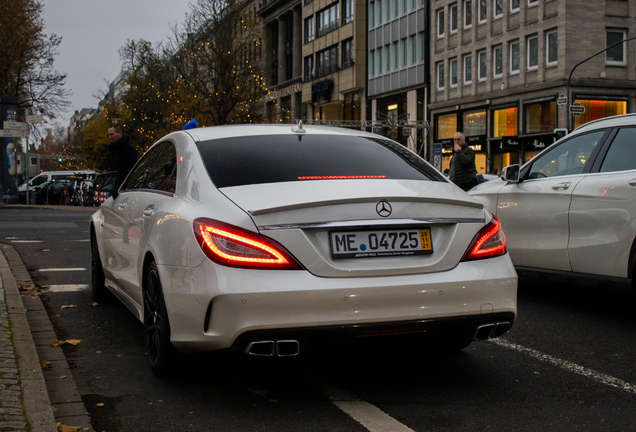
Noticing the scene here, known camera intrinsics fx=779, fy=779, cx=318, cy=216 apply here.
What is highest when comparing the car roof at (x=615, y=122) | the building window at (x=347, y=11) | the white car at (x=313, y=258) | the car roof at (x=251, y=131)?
the building window at (x=347, y=11)

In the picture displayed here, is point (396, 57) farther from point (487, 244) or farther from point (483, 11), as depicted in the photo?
point (487, 244)

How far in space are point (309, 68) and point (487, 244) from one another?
211 feet

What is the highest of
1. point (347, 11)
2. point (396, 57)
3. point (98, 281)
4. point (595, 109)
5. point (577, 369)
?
point (347, 11)

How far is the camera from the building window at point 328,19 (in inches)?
2418

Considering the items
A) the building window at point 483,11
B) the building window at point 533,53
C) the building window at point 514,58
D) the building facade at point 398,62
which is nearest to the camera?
the building window at point 533,53

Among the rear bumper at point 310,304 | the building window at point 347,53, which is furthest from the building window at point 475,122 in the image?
the rear bumper at point 310,304

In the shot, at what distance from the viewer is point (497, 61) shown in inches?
1725

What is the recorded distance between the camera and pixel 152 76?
208 feet

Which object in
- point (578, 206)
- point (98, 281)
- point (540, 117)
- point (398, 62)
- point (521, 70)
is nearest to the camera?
point (578, 206)

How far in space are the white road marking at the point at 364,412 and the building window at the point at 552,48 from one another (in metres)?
37.3

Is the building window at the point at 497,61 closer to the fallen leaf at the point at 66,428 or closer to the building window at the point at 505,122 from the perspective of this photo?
the building window at the point at 505,122

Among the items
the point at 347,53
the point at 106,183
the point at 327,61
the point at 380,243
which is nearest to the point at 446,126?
the point at 347,53

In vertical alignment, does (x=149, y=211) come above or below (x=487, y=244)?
above

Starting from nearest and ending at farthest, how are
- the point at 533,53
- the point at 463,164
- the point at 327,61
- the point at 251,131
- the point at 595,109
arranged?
the point at 251,131
the point at 463,164
the point at 595,109
the point at 533,53
the point at 327,61
